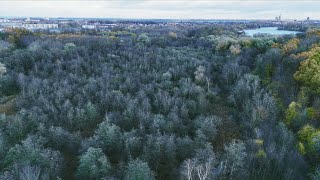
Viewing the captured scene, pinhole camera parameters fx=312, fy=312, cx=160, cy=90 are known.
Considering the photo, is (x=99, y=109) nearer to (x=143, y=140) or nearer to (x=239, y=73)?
(x=143, y=140)

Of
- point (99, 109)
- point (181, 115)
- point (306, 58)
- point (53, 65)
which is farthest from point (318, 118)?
point (53, 65)

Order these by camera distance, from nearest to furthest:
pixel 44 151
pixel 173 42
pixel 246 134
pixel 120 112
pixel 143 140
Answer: pixel 44 151, pixel 143 140, pixel 246 134, pixel 120 112, pixel 173 42

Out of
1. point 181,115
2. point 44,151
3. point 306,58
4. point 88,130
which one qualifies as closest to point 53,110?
point 88,130

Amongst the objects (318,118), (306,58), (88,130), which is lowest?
(88,130)

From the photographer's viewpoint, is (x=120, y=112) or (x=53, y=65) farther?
(x=53, y=65)

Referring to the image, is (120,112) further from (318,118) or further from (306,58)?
(306,58)

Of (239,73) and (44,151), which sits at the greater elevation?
(239,73)

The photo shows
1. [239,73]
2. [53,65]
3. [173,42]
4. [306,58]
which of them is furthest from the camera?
[173,42]
